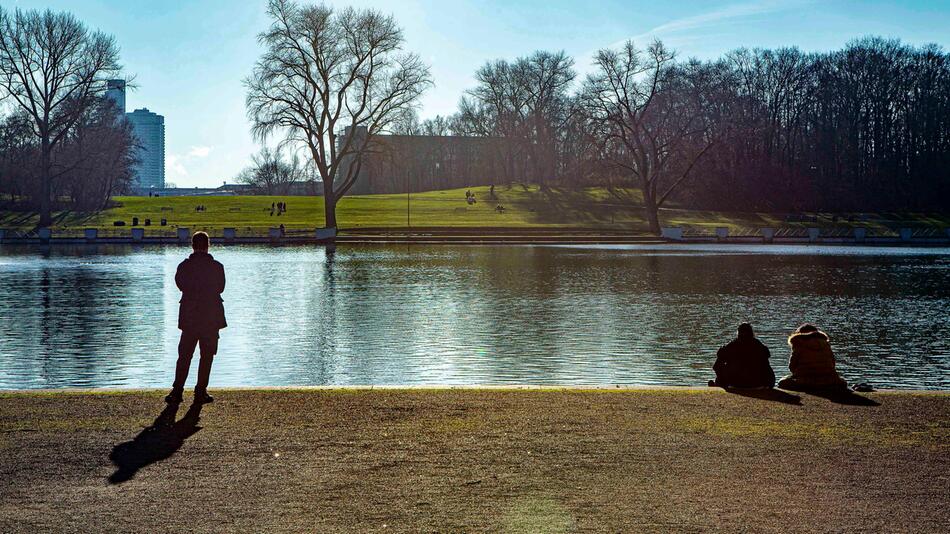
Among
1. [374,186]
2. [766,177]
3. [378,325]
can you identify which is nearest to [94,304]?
[378,325]

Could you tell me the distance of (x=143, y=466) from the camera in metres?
8.20

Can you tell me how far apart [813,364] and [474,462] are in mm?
5669

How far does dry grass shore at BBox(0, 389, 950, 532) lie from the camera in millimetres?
6863

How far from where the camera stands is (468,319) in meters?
23.0

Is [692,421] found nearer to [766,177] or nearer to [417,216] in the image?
[417,216]

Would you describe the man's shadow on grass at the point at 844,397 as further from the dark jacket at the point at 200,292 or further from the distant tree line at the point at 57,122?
the distant tree line at the point at 57,122

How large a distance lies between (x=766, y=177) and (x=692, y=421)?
314 ft

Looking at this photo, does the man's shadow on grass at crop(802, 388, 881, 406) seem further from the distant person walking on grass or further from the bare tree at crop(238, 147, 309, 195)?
the bare tree at crop(238, 147, 309, 195)

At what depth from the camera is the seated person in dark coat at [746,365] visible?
1223cm

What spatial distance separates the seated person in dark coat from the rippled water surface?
2372mm


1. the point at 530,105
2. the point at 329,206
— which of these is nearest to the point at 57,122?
the point at 329,206

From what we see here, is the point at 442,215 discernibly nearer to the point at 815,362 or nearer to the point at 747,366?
the point at 747,366

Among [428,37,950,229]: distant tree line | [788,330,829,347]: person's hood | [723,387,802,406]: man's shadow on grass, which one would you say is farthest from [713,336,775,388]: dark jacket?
[428,37,950,229]: distant tree line

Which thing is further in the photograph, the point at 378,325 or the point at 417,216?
A: the point at 417,216
